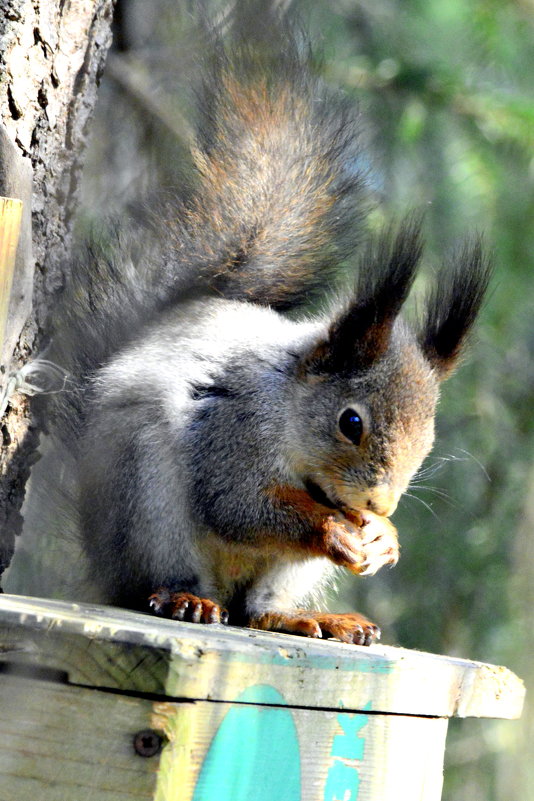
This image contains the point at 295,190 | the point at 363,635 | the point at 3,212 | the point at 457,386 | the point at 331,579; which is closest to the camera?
the point at 3,212

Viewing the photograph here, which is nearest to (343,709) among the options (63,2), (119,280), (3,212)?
(3,212)

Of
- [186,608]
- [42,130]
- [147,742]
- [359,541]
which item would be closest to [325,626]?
[359,541]

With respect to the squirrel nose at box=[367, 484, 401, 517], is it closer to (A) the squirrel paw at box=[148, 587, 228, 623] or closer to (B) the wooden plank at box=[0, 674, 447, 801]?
(A) the squirrel paw at box=[148, 587, 228, 623]

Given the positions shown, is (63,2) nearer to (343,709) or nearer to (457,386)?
(343,709)

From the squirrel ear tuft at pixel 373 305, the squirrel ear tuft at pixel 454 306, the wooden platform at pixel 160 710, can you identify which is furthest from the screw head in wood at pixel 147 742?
the squirrel ear tuft at pixel 454 306

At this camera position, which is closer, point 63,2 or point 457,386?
point 63,2

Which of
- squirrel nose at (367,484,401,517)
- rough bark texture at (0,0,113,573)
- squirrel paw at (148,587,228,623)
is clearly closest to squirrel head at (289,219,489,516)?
squirrel nose at (367,484,401,517)
